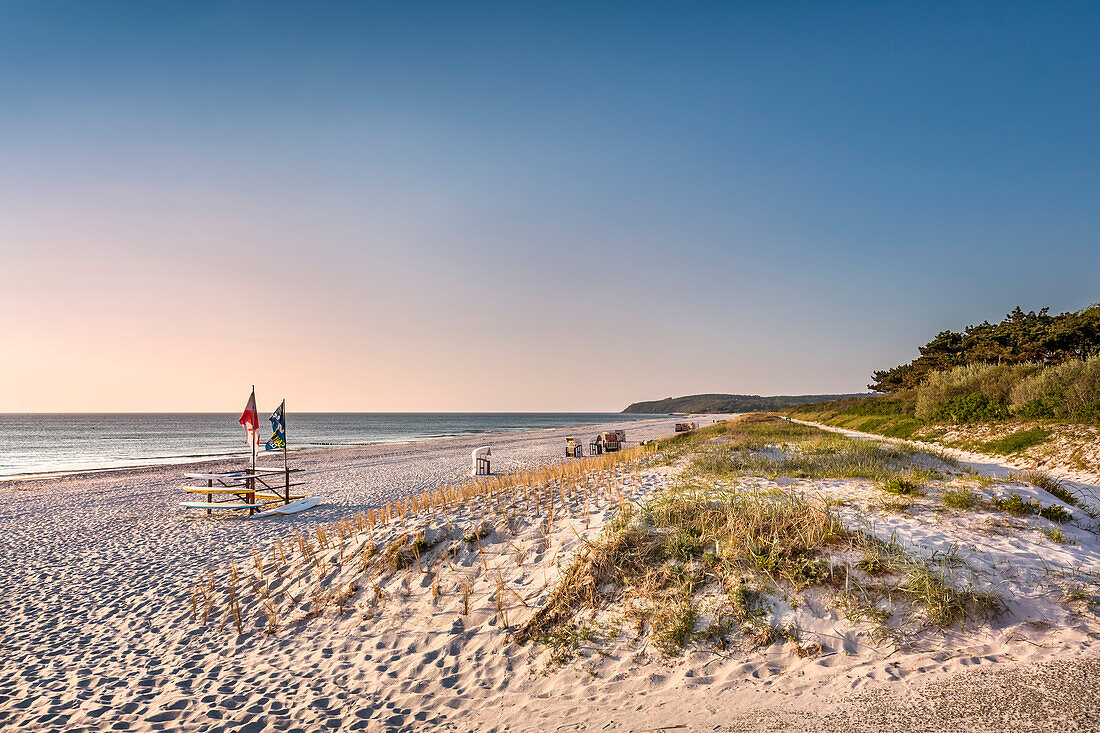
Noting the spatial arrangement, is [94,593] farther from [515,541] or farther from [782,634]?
[782,634]

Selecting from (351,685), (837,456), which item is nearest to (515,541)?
(351,685)

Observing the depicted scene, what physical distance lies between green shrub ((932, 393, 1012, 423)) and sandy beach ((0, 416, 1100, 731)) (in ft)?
57.4

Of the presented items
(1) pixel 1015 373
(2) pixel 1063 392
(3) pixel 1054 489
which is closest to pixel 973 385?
(1) pixel 1015 373

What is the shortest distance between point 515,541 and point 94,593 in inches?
284

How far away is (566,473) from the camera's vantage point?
13289 millimetres

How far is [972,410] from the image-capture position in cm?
2361

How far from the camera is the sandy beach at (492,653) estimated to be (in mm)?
4352

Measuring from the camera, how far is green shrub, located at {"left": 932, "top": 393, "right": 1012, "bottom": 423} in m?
21.9

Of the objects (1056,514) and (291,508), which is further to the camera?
(291,508)

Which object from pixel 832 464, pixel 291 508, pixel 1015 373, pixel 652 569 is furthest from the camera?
pixel 1015 373

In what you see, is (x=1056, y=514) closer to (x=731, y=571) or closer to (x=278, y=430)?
(x=731, y=571)

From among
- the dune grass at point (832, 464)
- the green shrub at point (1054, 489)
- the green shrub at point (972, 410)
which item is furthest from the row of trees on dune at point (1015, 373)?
the green shrub at point (1054, 489)

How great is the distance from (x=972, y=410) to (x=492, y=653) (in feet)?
89.2

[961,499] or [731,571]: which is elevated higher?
[961,499]
